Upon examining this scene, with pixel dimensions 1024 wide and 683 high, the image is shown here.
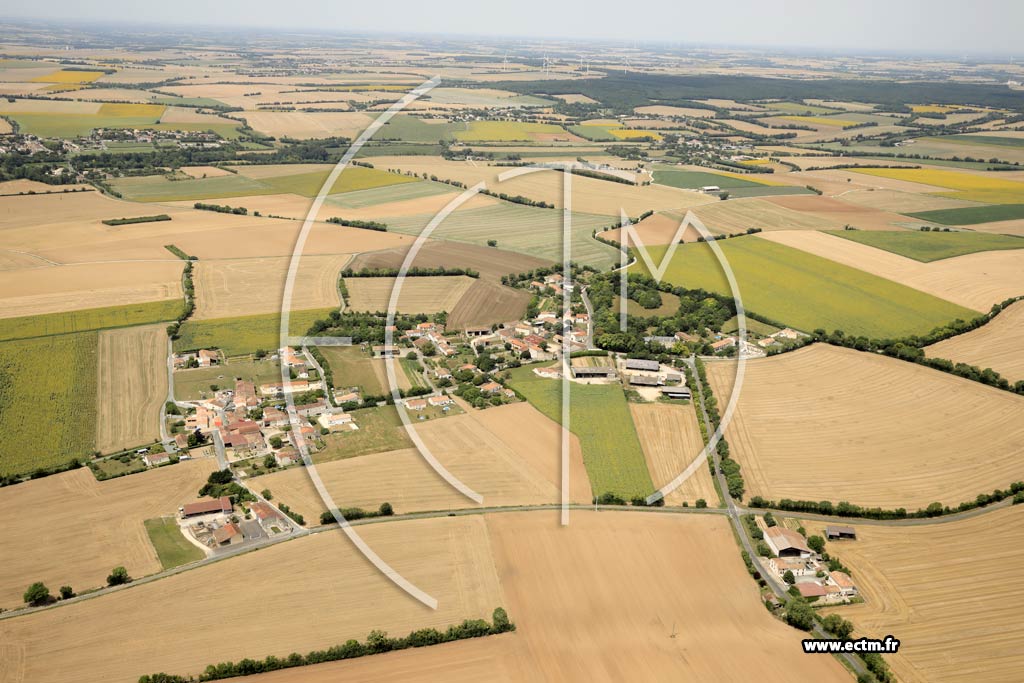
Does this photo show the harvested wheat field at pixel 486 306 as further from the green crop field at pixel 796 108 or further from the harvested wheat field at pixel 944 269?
the green crop field at pixel 796 108

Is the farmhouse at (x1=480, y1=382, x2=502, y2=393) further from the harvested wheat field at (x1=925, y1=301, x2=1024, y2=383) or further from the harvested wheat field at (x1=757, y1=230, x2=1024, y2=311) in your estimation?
the harvested wheat field at (x1=757, y1=230, x2=1024, y2=311)

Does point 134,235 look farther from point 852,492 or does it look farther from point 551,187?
point 852,492

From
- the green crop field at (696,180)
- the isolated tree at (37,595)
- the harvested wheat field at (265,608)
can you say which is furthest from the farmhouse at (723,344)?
the green crop field at (696,180)

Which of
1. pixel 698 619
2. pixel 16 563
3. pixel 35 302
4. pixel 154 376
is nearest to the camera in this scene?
pixel 698 619

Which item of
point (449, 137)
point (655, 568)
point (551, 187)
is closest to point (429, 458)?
point (655, 568)

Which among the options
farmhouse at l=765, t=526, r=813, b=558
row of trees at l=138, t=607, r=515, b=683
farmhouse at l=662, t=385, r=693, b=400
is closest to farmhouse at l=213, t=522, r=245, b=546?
row of trees at l=138, t=607, r=515, b=683
